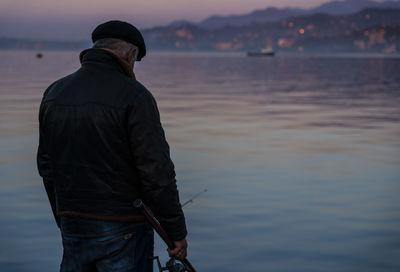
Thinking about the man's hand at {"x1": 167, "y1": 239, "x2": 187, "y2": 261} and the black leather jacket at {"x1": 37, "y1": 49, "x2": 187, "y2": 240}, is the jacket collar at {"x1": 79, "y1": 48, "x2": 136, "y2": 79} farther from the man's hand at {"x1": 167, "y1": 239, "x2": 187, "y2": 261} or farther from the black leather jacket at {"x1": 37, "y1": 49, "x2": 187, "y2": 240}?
the man's hand at {"x1": 167, "y1": 239, "x2": 187, "y2": 261}

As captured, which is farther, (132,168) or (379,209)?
(379,209)

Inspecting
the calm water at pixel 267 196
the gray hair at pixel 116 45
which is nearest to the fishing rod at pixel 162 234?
the gray hair at pixel 116 45

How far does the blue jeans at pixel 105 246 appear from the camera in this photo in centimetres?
371

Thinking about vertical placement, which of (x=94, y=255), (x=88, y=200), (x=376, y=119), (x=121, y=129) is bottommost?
(x=376, y=119)

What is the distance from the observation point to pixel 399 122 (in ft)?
72.1

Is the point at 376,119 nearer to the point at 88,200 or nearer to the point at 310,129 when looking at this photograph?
the point at 310,129

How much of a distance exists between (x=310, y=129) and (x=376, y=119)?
14.8ft

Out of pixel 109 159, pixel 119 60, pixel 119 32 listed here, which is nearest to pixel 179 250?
pixel 109 159

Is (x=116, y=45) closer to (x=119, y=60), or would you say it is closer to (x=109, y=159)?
(x=119, y=60)

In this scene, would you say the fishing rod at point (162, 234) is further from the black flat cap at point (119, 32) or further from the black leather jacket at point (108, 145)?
the black flat cap at point (119, 32)

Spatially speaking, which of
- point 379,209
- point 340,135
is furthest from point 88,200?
point 340,135

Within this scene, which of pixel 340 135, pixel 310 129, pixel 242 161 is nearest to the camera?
pixel 242 161

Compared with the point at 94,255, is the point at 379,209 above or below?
below

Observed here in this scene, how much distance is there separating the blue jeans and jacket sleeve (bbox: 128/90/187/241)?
0.52ft
